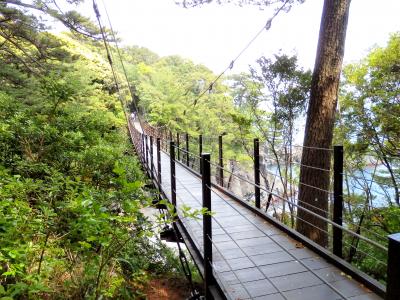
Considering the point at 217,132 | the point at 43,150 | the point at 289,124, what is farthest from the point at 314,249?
the point at 217,132

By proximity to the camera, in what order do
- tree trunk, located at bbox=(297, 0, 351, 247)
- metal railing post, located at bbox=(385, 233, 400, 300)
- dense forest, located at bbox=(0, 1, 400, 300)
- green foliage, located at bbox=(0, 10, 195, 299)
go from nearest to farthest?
metal railing post, located at bbox=(385, 233, 400, 300) < green foliage, located at bbox=(0, 10, 195, 299) < dense forest, located at bbox=(0, 1, 400, 300) < tree trunk, located at bbox=(297, 0, 351, 247)

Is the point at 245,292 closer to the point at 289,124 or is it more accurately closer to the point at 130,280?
the point at 130,280

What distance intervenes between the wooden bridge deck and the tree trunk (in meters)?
0.90

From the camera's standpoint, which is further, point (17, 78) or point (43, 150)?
point (17, 78)

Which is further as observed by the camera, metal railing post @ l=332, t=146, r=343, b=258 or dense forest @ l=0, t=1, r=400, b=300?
metal railing post @ l=332, t=146, r=343, b=258

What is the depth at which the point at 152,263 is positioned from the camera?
401 cm

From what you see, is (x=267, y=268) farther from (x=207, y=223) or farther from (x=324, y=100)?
(x=324, y=100)

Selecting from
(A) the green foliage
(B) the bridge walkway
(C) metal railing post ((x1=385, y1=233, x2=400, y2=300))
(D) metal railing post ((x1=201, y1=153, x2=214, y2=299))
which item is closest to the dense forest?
(A) the green foliage

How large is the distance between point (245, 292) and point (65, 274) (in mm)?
1252

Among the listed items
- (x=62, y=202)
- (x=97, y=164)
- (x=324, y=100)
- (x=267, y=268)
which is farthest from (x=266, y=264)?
(x=97, y=164)

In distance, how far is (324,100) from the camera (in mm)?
3342

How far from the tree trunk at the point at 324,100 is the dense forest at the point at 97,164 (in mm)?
459

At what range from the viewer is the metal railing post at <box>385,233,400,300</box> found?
53 cm

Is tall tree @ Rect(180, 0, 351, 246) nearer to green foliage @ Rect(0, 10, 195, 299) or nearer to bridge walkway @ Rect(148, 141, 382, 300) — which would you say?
bridge walkway @ Rect(148, 141, 382, 300)
